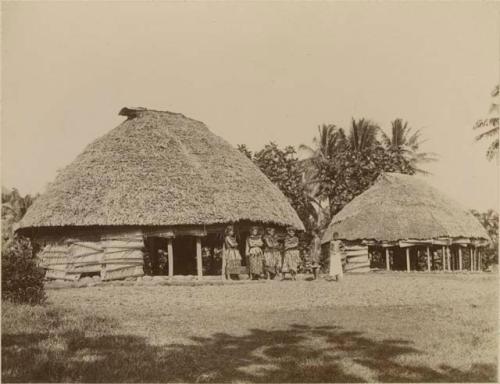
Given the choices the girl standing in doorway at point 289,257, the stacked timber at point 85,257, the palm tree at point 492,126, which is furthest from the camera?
the stacked timber at point 85,257

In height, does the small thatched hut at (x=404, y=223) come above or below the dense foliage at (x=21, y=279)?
above

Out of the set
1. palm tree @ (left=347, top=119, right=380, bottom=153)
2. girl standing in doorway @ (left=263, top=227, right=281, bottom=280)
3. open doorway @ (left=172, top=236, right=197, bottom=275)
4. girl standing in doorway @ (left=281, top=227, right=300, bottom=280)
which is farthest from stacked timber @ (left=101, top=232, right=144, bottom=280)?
palm tree @ (left=347, top=119, right=380, bottom=153)

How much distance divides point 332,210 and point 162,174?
1216 cm

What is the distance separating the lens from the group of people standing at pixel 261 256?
1357cm

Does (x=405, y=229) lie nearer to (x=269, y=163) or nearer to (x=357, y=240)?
(x=357, y=240)

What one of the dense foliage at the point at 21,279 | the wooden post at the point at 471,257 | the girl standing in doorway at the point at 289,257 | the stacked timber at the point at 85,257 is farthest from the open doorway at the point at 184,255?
the wooden post at the point at 471,257

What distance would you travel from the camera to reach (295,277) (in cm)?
1388

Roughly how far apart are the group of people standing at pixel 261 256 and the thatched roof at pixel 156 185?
671 millimetres

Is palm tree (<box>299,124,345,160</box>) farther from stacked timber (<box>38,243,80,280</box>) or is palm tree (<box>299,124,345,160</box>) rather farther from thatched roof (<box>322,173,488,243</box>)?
stacked timber (<box>38,243,80,280</box>)

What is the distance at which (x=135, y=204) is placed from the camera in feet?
45.2

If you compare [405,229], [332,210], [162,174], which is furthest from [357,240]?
[162,174]

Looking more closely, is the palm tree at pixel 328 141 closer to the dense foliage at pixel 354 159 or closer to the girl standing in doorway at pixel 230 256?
the dense foliage at pixel 354 159

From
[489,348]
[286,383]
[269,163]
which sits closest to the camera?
[286,383]

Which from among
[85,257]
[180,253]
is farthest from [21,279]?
[180,253]
